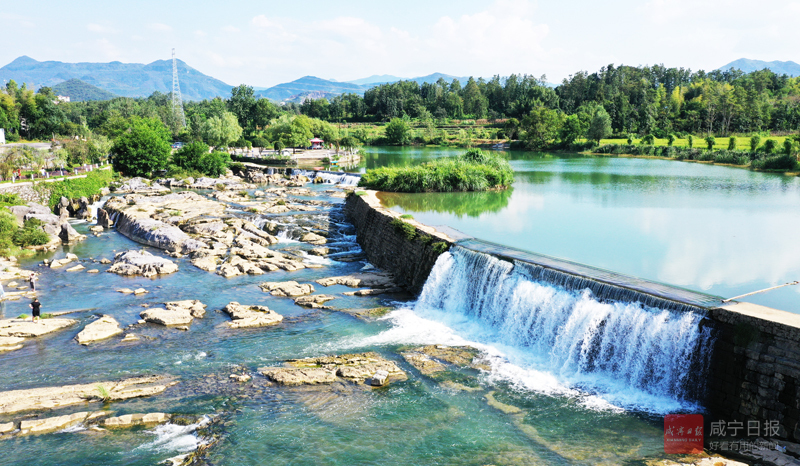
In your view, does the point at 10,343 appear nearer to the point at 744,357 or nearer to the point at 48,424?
the point at 48,424

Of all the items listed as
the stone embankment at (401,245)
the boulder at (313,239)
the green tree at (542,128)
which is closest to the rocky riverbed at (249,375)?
the stone embankment at (401,245)

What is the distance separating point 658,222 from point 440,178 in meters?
13.6

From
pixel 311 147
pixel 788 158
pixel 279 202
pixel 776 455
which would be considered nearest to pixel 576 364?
pixel 776 455

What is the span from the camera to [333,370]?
12250mm

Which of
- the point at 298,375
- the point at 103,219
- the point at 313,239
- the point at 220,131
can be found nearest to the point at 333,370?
the point at 298,375

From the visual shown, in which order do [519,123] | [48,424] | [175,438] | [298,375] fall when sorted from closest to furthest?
[175,438], [48,424], [298,375], [519,123]

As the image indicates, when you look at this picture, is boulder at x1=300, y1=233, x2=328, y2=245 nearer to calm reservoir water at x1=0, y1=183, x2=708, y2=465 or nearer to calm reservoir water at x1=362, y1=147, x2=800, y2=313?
calm reservoir water at x1=362, y1=147, x2=800, y2=313

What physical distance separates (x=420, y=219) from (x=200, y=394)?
45.6 feet

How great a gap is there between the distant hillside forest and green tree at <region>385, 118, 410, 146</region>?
0.23 meters

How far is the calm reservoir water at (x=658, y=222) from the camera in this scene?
49.1ft

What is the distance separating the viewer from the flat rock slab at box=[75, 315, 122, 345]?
1390 centimetres

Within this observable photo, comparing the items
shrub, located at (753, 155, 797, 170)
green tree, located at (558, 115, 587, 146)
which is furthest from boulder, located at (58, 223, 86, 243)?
green tree, located at (558, 115, 587, 146)

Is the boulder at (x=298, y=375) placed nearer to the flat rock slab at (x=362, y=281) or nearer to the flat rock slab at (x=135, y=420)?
the flat rock slab at (x=135, y=420)

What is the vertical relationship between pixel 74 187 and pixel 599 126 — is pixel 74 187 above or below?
below
